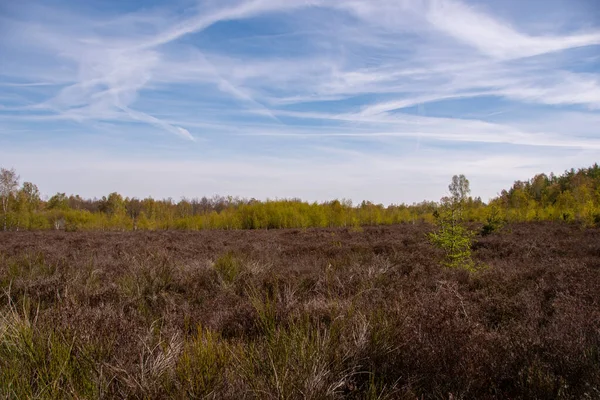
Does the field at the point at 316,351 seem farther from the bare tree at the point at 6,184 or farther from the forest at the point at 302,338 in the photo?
the bare tree at the point at 6,184

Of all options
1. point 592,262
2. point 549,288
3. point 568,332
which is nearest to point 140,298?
point 568,332

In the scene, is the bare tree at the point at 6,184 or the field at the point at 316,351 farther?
the bare tree at the point at 6,184

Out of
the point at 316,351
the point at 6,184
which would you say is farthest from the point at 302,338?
the point at 6,184

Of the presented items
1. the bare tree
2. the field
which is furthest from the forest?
the bare tree

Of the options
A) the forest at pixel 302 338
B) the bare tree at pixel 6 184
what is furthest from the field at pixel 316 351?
the bare tree at pixel 6 184

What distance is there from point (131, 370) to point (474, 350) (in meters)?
2.66

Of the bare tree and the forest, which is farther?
the bare tree

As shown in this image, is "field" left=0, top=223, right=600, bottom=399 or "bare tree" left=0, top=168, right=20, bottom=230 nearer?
"field" left=0, top=223, right=600, bottom=399

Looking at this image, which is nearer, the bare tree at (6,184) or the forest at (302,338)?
the forest at (302,338)

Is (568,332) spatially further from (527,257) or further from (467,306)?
(527,257)

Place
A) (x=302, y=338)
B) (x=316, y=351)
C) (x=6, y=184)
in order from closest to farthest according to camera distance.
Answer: (x=316, y=351), (x=302, y=338), (x=6, y=184)

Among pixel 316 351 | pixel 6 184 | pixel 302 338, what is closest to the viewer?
pixel 316 351

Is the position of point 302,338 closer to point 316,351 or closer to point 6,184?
point 316,351

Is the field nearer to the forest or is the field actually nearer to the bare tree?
the forest
